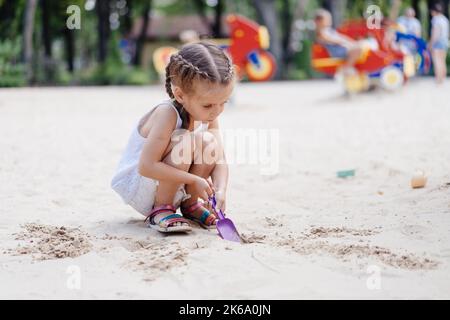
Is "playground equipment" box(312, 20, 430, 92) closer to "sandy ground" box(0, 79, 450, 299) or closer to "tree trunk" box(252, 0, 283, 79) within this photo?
"sandy ground" box(0, 79, 450, 299)

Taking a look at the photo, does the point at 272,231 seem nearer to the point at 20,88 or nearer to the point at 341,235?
the point at 341,235

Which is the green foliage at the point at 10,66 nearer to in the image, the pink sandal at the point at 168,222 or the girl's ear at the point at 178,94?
the pink sandal at the point at 168,222

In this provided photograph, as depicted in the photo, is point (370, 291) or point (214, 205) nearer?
point (370, 291)

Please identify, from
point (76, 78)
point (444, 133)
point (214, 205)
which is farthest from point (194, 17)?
point (214, 205)

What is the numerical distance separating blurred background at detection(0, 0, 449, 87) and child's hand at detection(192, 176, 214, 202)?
224 centimetres

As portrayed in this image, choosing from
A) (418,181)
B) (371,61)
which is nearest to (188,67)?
(418,181)

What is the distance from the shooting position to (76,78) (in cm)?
1592

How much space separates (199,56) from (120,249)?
0.75 m

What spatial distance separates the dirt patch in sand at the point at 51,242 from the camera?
221 cm

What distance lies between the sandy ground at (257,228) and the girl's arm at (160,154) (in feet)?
0.76

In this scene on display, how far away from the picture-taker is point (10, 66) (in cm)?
1082

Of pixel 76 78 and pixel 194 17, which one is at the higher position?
pixel 194 17

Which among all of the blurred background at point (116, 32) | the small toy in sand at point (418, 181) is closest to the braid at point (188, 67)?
the small toy in sand at point (418, 181)
